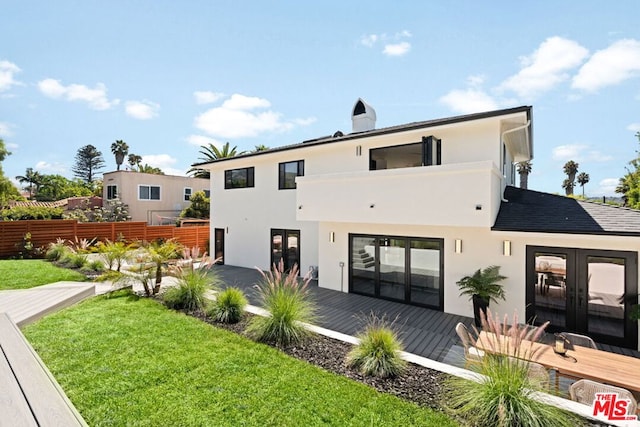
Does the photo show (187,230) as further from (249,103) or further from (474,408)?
(474,408)

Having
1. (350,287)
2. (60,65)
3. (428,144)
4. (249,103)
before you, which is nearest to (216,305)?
(350,287)

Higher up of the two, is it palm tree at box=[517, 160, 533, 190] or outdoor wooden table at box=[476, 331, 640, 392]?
palm tree at box=[517, 160, 533, 190]

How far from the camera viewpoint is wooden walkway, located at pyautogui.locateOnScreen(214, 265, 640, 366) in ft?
23.1

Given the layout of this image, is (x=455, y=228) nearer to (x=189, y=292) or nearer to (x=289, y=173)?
(x=289, y=173)

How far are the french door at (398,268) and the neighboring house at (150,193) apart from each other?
2495 centimetres

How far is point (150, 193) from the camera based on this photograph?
30172 mm

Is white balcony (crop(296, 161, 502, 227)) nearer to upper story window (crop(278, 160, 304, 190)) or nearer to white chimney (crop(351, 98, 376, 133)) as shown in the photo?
upper story window (crop(278, 160, 304, 190))

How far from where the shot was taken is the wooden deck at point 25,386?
3814 millimetres

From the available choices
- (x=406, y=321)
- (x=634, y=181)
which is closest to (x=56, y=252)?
(x=406, y=321)

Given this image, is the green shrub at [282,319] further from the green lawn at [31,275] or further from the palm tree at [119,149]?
the palm tree at [119,149]

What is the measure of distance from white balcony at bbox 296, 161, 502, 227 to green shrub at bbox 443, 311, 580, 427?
438 cm

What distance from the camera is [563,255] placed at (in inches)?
320

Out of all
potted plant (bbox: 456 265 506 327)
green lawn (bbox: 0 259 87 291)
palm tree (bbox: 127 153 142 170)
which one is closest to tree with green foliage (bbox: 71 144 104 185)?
palm tree (bbox: 127 153 142 170)

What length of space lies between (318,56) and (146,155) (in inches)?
2214
